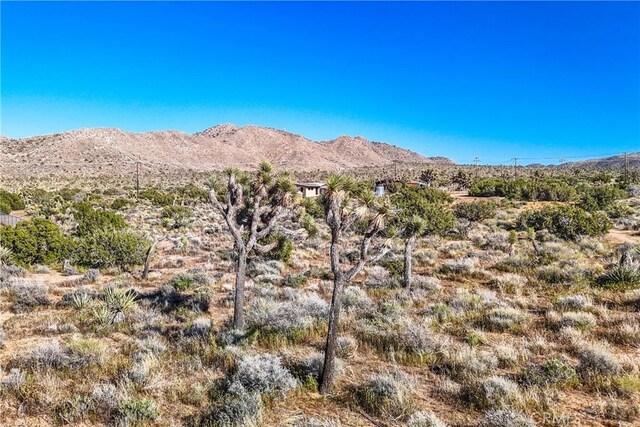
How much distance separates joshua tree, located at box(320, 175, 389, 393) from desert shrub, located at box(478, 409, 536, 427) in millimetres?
2774

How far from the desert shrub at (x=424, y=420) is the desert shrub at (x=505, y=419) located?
0.67m

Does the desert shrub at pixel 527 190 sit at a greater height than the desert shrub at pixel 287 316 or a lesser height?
greater

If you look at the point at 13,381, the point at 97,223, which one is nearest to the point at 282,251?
the point at 97,223

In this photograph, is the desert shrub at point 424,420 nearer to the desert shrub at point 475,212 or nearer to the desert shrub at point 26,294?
the desert shrub at point 26,294

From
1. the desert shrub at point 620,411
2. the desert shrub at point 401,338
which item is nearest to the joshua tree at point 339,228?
the desert shrub at point 401,338

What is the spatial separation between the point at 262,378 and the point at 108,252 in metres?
14.3

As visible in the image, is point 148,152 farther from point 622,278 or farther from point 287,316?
point 622,278

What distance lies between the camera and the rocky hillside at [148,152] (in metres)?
103

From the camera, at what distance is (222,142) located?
576ft

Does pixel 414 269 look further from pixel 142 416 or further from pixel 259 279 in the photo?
pixel 142 416

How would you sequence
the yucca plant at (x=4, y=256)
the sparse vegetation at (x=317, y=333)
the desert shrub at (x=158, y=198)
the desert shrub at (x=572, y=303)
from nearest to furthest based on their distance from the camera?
the sparse vegetation at (x=317, y=333), the desert shrub at (x=572, y=303), the yucca plant at (x=4, y=256), the desert shrub at (x=158, y=198)

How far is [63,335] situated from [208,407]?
6.02 metres

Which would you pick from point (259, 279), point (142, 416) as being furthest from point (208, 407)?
point (259, 279)

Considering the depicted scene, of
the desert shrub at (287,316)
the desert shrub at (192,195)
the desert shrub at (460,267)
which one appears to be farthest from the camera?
the desert shrub at (192,195)
